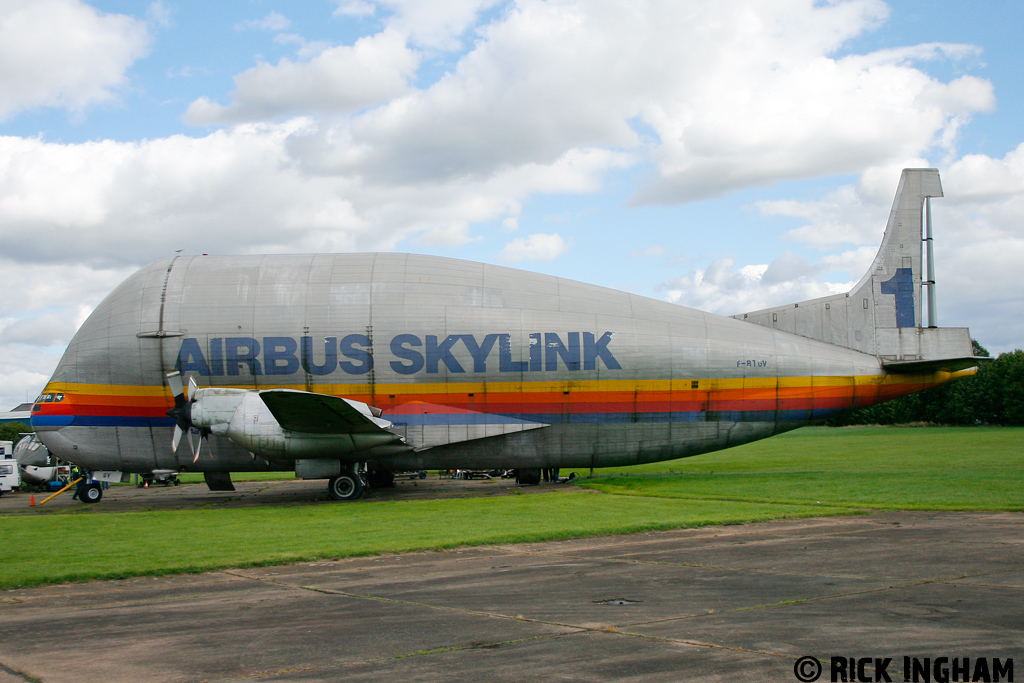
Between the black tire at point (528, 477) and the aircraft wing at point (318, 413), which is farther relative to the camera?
the black tire at point (528, 477)

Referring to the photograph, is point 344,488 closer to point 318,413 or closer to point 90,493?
point 318,413

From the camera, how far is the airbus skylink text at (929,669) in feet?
19.6

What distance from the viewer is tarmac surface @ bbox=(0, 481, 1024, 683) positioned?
6672 millimetres

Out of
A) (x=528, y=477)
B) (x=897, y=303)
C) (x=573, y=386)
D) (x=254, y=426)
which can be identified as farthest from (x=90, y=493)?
(x=897, y=303)

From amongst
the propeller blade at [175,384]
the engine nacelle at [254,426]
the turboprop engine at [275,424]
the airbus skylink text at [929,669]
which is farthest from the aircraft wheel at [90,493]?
the airbus skylink text at [929,669]

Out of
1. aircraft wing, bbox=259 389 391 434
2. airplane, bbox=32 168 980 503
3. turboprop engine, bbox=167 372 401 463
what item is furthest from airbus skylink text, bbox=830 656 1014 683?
airplane, bbox=32 168 980 503

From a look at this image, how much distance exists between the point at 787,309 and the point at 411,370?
44.6 feet

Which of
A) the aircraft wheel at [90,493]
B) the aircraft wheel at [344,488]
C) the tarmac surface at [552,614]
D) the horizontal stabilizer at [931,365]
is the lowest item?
the aircraft wheel at [90,493]

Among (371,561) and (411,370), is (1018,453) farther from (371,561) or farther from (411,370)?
(371,561)

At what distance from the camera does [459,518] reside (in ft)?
57.7

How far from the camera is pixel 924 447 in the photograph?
128 feet

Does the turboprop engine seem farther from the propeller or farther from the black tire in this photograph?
the black tire

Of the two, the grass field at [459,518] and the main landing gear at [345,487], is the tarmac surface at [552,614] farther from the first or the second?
the main landing gear at [345,487]

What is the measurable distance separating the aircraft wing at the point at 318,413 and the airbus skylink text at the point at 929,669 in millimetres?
16272
